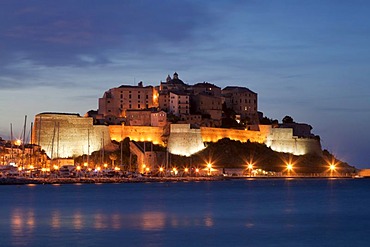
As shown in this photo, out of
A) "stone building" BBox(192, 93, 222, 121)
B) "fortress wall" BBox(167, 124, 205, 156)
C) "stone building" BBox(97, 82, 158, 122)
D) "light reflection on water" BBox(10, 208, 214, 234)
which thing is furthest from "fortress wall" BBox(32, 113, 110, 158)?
"light reflection on water" BBox(10, 208, 214, 234)

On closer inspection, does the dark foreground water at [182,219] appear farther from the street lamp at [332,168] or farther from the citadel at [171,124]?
the street lamp at [332,168]

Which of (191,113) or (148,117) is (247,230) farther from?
(191,113)

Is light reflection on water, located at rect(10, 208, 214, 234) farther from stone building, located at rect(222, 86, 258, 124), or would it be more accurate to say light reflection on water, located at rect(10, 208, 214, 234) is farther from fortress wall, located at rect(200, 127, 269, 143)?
stone building, located at rect(222, 86, 258, 124)

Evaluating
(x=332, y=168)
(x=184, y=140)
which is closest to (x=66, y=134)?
(x=184, y=140)

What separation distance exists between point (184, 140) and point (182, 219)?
27034 millimetres

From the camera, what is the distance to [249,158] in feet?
189

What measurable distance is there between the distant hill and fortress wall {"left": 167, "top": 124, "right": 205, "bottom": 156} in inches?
17.5

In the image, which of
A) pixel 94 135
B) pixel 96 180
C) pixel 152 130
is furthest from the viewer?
pixel 152 130

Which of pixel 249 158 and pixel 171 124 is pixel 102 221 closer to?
pixel 171 124

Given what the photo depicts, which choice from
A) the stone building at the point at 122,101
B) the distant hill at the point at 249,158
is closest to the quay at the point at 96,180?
the distant hill at the point at 249,158

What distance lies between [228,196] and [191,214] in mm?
11564

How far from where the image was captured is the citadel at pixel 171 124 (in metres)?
52.8

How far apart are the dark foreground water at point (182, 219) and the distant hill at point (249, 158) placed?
44.4 ft

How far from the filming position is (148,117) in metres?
55.3
